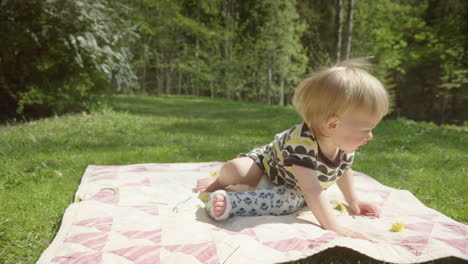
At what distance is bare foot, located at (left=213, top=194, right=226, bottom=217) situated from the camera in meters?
2.36

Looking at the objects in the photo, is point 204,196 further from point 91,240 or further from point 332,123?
point 332,123

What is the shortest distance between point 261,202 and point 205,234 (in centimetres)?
65

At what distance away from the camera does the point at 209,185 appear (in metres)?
3.08

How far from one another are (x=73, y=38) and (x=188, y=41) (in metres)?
20.9

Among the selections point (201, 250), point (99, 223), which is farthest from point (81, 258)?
point (201, 250)

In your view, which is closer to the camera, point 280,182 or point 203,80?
point 280,182

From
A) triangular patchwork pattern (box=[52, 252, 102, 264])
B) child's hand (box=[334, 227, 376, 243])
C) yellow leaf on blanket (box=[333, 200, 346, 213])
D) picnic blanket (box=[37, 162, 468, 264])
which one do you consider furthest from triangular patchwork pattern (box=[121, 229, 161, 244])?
yellow leaf on blanket (box=[333, 200, 346, 213])

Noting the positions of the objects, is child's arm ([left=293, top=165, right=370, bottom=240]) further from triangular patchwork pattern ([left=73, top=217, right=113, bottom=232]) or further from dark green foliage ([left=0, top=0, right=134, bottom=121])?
dark green foliage ([left=0, top=0, right=134, bottom=121])

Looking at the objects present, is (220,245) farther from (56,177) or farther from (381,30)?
(381,30)

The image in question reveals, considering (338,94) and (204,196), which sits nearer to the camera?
(338,94)

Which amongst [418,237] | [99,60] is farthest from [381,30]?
[418,237]

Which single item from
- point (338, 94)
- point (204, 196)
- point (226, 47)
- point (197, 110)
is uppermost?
point (226, 47)

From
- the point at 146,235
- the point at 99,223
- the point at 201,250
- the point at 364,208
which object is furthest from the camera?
the point at 364,208

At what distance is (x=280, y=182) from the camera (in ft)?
9.14
